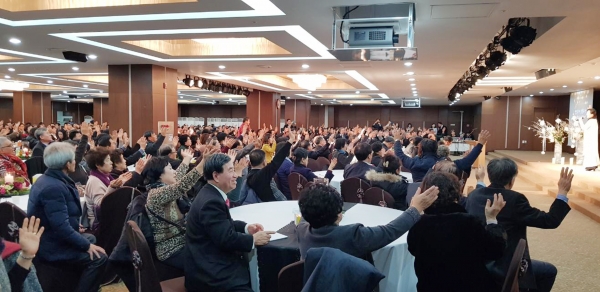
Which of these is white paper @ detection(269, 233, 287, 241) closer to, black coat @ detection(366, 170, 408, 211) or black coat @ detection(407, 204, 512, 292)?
black coat @ detection(407, 204, 512, 292)

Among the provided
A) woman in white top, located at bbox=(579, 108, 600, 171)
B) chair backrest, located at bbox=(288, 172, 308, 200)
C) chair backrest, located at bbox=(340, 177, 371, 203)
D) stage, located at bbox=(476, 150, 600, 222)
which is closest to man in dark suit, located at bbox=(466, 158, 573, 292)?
chair backrest, located at bbox=(340, 177, 371, 203)

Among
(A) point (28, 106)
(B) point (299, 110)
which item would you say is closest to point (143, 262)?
(A) point (28, 106)

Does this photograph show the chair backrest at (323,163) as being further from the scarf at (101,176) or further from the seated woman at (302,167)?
the scarf at (101,176)

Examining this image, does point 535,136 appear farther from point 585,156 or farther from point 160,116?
point 160,116

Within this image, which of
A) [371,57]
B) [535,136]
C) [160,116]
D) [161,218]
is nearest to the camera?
[161,218]

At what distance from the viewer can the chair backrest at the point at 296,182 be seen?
5.32 meters

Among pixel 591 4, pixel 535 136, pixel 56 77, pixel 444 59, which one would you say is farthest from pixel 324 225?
pixel 535 136

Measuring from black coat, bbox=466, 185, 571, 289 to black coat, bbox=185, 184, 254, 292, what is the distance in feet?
5.13

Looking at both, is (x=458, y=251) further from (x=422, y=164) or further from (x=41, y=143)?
(x=41, y=143)

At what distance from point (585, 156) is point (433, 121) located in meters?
18.6

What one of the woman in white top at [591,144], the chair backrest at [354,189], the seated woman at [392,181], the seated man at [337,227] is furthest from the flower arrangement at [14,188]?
the woman in white top at [591,144]

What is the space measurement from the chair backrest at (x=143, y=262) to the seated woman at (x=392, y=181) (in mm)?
2953

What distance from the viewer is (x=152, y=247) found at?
3.00 m

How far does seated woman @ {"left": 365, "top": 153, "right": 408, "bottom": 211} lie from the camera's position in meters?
4.69
